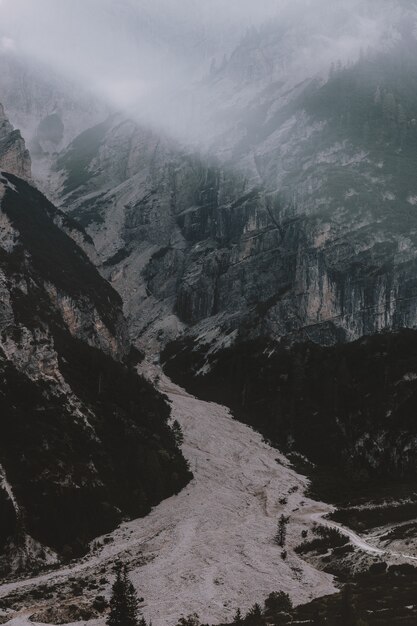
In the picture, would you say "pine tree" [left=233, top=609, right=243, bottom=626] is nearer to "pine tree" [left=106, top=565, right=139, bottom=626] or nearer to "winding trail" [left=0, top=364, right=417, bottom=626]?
"winding trail" [left=0, top=364, right=417, bottom=626]

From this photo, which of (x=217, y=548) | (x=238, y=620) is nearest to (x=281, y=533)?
(x=217, y=548)

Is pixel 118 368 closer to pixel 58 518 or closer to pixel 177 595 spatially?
pixel 58 518

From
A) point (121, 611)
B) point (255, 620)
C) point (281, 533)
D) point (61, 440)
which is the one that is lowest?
point (121, 611)

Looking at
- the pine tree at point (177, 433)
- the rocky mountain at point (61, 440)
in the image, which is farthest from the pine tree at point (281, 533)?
the pine tree at point (177, 433)

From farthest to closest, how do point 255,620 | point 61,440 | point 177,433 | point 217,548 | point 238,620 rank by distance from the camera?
point 177,433
point 61,440
point 217,548
point 238,620
point 255,620

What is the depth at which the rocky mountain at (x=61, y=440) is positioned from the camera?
100 metres

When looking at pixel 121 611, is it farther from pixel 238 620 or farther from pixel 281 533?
pixel 281 533

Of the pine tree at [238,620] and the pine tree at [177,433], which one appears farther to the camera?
the pine tree at [177,433]

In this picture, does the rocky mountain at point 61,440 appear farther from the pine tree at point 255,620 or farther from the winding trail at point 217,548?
the pine tree at point 255,620

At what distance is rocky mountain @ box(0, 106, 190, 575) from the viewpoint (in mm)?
100125

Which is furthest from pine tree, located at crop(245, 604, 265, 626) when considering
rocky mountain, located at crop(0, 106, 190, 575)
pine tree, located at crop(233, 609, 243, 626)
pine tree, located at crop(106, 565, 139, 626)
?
rocky mountain, located at crop(0, 106, 190, 575)

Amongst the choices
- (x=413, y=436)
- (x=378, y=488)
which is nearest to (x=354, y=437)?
(x=413, y=436)

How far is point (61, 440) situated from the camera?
121 m

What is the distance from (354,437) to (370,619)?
393 feet
